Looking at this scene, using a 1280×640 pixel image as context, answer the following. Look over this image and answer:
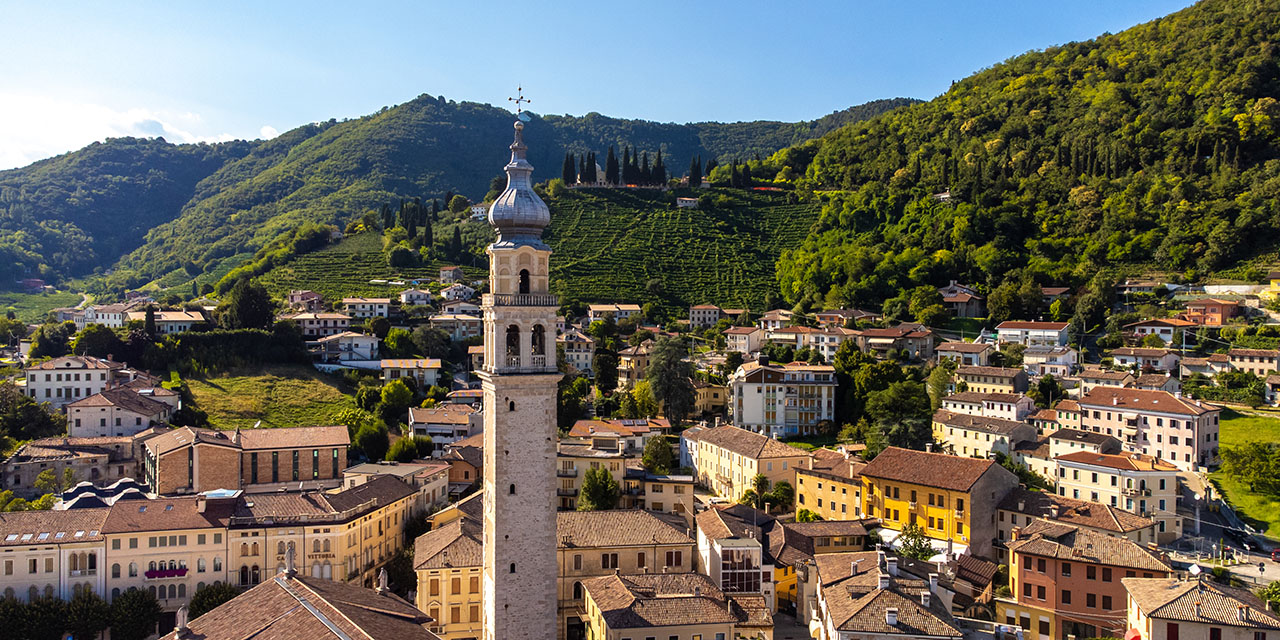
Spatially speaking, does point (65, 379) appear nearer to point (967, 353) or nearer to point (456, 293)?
point (456, 293)

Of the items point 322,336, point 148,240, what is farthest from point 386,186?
point 322,336

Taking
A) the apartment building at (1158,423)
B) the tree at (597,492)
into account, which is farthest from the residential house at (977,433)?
the tree at (597,492)

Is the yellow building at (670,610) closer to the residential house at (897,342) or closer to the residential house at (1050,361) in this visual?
the residential house at (1050,361)

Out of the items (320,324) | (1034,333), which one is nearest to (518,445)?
(1034,333)

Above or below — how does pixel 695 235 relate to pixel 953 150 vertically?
below

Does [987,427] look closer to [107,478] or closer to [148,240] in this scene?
[107,478]

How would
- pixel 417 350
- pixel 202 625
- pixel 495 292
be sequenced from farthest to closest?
pixel 417 350 → pixel 495 292 → pixel 202 625

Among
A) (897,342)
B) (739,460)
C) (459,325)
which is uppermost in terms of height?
(459,325)
